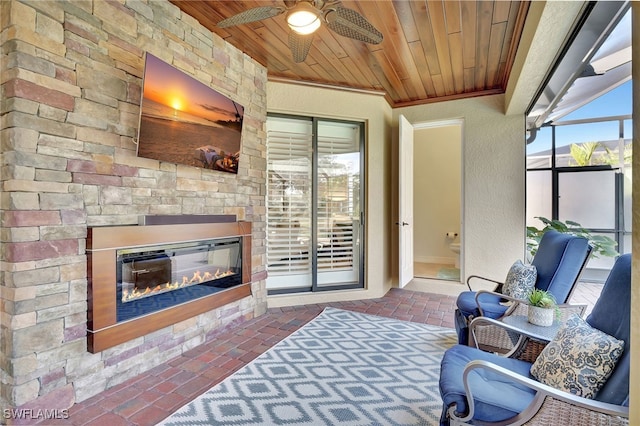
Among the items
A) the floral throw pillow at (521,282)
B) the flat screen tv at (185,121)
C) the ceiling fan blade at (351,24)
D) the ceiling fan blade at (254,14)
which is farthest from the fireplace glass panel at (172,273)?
the floral throw pillow at (521,282)

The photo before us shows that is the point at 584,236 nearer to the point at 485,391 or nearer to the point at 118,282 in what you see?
the point at 485,391

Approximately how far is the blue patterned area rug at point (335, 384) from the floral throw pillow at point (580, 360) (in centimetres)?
73

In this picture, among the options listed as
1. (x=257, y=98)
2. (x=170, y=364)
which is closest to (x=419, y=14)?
(x=257, y=98)

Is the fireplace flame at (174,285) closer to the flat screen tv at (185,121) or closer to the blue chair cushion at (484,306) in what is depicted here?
the flat screen tv at (185,121)

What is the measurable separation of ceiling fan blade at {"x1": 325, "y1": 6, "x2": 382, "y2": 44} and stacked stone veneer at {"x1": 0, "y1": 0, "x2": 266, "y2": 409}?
53.1 inches

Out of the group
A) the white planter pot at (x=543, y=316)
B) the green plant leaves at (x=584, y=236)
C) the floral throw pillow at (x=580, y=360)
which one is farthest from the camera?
the green plant leaves at (x=584, y=236)

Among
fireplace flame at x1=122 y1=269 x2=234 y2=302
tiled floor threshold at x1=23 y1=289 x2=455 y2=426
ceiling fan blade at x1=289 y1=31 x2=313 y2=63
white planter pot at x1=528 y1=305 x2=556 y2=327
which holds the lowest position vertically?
tiled floor threshold at x1=23 y1=289 x2=455 y2=426

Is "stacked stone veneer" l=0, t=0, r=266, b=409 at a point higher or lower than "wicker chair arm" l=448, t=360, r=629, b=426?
higher

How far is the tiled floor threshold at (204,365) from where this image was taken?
6.16ft

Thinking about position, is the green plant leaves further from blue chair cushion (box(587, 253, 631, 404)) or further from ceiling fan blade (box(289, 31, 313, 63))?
ceiling fan blade (box(289, 31, 313, 63))

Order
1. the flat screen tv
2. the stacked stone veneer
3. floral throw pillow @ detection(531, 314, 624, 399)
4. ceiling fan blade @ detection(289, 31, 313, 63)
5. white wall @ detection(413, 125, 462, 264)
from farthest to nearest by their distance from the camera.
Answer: white wall @ detection(413, 125, 462, 264)
ceiling fan blade @ detection(289, 31, 313, 63)
the flat screen tv
the stacked stone veneer
floral throw pillow @ detection(531, 314, 624, 399)

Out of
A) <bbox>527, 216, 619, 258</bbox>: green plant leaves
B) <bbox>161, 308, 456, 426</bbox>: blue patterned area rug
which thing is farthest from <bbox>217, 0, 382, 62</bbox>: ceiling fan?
<bbox>527, 216, 619, 258</bbox>: green plant leaves

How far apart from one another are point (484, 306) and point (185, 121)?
2776mm

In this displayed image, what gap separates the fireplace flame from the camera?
89.3 inches
